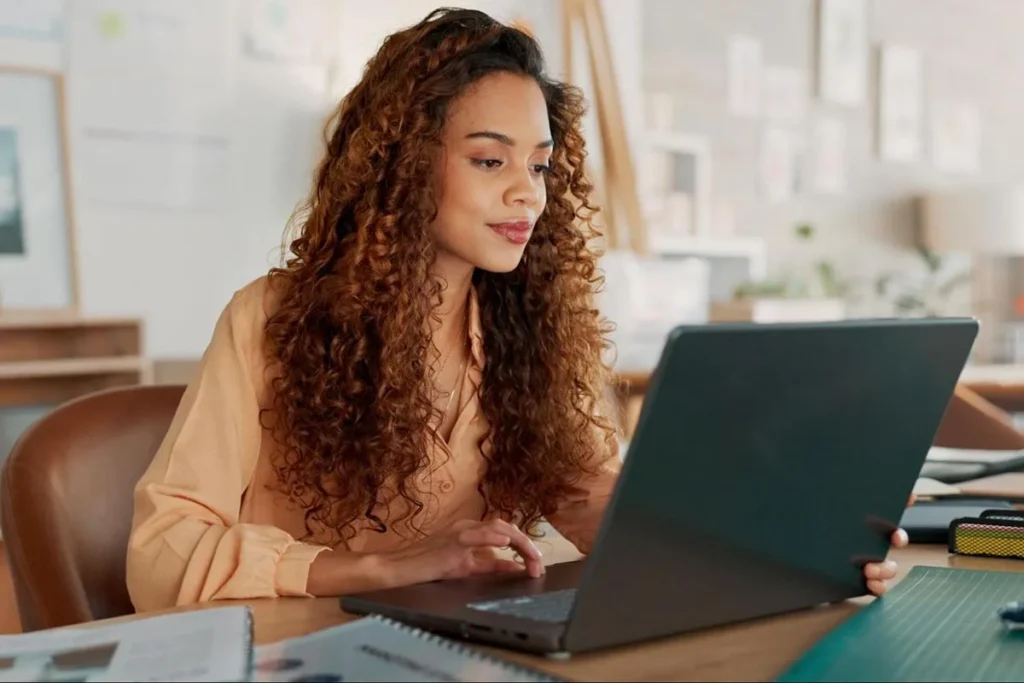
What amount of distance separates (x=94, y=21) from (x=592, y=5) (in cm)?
178

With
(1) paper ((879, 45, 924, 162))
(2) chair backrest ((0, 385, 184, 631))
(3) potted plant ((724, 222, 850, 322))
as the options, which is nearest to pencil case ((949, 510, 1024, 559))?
(2) chair backrest ((0, 385, 184, 631))

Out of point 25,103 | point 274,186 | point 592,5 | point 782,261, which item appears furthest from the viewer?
point 782,261

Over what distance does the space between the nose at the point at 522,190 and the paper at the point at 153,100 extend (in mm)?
2494

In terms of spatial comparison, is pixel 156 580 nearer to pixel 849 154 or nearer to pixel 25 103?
pixel 25 103

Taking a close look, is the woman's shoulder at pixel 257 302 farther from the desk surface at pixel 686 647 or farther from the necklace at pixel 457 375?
the desk surface at pixel 686 647

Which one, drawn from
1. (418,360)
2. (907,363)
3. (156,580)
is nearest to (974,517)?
(907,363)

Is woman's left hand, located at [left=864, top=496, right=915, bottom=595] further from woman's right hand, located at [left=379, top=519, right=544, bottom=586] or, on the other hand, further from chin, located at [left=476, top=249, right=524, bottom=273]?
chin, located at [left=476, top=249, right=524, bottom=273]

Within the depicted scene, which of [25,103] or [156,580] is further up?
[25,103]

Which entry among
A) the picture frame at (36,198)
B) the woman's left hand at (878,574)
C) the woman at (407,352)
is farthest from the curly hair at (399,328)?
the picture frame at (36,198)

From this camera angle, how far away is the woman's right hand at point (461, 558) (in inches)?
45.6

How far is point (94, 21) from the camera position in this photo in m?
3.65

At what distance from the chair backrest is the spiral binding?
0.59 m

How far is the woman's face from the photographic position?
4.71 ft

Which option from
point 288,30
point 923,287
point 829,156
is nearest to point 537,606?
point 288,30
